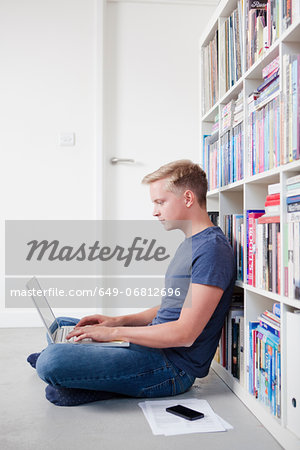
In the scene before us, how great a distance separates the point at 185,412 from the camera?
56.0 inches

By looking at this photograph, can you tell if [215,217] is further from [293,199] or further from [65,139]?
[65,139]

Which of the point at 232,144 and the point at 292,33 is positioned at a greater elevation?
the point at 292,33

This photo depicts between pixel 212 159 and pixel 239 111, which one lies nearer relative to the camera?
pixel 239 111

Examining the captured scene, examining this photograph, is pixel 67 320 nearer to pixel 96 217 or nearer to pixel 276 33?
pixel 96 217

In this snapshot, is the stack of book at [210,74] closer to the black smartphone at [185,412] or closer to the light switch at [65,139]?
the light switch at [65,139]

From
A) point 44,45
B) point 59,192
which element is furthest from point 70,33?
point 59,192

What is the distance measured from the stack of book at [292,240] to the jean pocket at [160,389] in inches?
22.0

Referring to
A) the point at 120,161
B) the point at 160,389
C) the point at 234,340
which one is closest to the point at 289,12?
the point at 234,340

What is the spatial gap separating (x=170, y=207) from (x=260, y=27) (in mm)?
653

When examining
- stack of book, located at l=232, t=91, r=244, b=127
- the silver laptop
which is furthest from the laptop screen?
stack of book, located at l=232, t=91, r=244, b=127

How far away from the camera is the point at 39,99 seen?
3.01 meters

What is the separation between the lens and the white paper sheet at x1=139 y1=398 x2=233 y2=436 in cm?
133

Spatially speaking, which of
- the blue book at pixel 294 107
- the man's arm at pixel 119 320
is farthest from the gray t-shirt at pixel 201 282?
the blue book at pixel 294 107

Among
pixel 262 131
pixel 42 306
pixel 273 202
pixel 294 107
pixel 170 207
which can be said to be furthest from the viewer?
pixel 42 306
